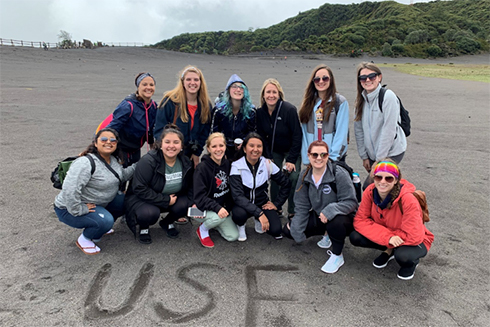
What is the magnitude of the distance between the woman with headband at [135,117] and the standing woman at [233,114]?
3.01 ft

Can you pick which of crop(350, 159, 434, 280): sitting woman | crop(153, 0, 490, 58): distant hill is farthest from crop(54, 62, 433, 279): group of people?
crop(153, 0, 490, 58): distant hill

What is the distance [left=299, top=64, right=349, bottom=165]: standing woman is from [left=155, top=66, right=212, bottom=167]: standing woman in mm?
1385

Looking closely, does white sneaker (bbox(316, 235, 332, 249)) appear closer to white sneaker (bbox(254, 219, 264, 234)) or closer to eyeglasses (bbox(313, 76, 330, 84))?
white sneaker (bbox(254, 219, 264, 234))

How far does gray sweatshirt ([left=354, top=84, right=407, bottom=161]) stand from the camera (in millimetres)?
3701

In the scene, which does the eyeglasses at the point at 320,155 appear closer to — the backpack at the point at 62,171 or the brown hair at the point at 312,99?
the brown hair at the point at 312,99

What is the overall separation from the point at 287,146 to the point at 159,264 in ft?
7.52

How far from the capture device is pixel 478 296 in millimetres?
2994

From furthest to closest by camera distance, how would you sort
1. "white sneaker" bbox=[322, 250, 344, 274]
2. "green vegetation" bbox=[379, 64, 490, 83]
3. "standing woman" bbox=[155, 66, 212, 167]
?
Result: "green vegetation" bbox=[379, 64, 490, 83]
"standing woman" bbox=[155, 66, 212, 167]
"white sneaker" bbox=[322, 250, 344, 274]

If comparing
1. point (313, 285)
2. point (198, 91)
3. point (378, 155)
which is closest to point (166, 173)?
point (198, 91)

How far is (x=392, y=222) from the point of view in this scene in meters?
3.29

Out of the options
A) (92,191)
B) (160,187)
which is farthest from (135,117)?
(92,191)

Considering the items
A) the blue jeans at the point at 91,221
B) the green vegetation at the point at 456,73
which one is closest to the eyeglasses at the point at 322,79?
the blue jeans at the point at 91,221

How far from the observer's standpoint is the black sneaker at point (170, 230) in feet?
13.2

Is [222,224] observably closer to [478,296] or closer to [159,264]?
[159,264]
